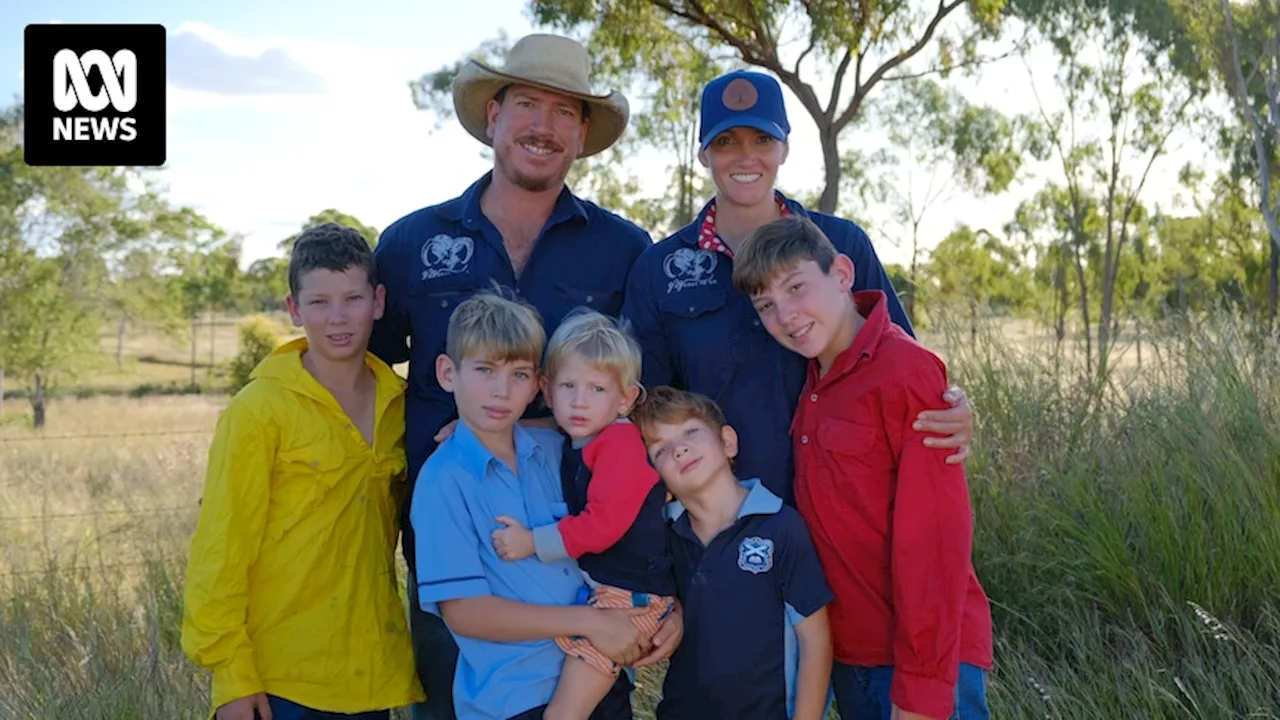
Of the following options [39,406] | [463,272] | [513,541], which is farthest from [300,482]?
[39,406]

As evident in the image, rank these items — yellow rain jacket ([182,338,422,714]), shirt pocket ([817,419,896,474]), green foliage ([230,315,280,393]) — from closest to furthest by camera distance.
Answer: shirt pocket ([817,419,896,474])
yellow rain jacket ([182,338,422,714])
green foliage ([230,315,280,393])

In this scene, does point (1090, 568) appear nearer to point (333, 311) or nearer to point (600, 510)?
point (600, 510)

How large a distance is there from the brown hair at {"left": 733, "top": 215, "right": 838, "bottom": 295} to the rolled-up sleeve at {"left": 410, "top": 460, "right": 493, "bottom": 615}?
2.97 feet

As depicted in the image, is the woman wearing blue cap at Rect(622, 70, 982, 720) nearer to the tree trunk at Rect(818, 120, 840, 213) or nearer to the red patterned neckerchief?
the red patterned neckerchief

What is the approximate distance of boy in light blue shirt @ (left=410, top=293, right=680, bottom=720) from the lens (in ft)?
9.09

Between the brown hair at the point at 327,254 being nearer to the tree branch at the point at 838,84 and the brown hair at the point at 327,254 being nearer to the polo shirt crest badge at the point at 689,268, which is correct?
the polo shirt crest badge at the point at 689,268

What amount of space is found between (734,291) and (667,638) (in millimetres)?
1008

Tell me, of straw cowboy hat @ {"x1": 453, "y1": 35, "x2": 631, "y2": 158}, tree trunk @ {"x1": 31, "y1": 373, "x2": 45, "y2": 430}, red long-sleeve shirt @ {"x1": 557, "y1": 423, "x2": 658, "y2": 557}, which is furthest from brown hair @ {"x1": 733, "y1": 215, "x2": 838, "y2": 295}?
tree trunk @ {"x1": 31, "y1": 373, "x2": 45, "y2": 430}

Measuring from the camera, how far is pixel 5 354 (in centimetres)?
2281

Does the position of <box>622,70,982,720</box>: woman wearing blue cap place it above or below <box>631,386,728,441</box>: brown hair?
above

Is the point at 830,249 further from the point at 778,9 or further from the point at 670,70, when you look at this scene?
the point at 670,70

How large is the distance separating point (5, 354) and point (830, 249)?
24.0 metres

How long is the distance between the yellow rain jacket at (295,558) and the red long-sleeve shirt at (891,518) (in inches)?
50.6

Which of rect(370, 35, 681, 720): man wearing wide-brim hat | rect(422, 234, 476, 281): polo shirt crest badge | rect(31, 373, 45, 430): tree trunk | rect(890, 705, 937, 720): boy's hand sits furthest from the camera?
rect(31, 373, 45, 430): tree trunk
